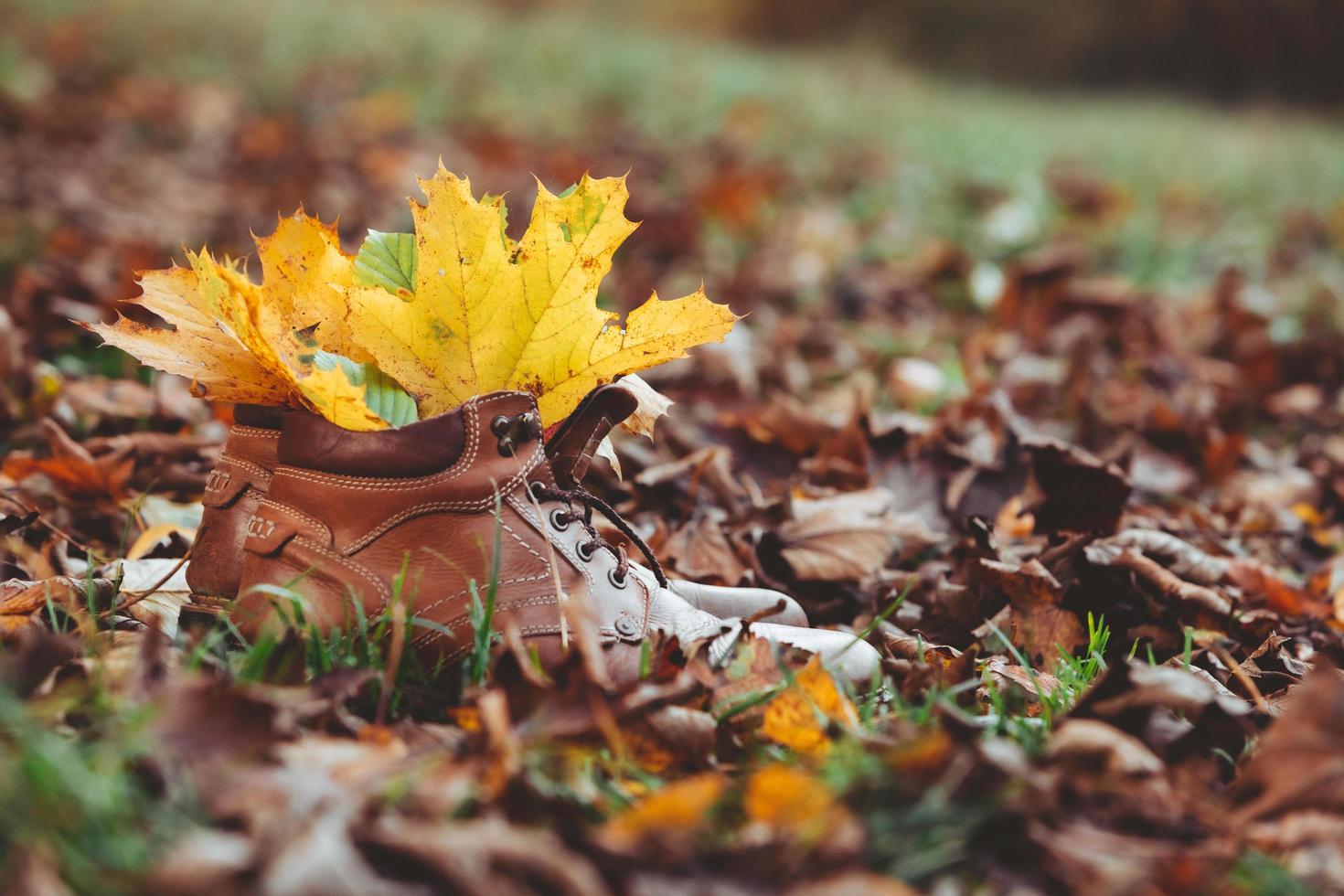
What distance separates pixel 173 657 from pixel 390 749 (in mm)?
321

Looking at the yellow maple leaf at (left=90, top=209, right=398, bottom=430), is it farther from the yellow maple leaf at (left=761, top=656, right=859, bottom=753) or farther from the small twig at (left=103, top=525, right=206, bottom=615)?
the yellow maple leaf at (left=761, top=656, right=859, bottom=753)

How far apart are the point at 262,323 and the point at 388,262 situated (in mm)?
199

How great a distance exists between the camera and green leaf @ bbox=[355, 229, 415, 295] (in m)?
1.46

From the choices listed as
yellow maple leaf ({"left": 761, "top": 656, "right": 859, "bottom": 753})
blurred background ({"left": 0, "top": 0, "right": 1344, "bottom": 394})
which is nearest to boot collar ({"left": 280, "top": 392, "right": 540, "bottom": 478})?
yellow maple leaf ({"left": 761, "top": 656, "right": 859, "bottom": 753})

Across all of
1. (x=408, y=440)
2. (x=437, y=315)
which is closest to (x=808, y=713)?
(x=408, y=440)

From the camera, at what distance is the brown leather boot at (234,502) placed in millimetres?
1489

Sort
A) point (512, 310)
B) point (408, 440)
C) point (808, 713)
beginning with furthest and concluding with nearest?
point (512, 310), point (408, 440), point (808, 713)

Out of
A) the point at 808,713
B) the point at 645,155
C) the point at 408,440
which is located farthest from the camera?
the point at 645,155

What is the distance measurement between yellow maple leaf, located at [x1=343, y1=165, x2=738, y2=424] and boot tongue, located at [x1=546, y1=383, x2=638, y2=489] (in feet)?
0.17

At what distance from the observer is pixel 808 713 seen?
121 centimetres

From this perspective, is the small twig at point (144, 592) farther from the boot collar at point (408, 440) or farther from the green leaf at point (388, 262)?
the green leaf at point (388, 262)

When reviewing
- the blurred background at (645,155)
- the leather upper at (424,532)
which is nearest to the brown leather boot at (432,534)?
the leather upper at (424,532)

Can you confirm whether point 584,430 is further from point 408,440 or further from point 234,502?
point 234,502

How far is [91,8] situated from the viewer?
8.65 m
